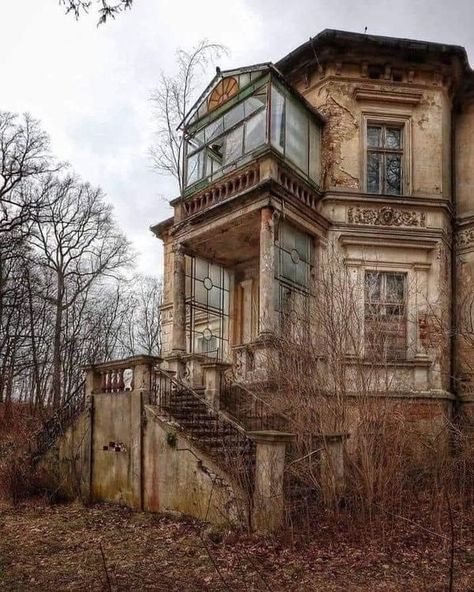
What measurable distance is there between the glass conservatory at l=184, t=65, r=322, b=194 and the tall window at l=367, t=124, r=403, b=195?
1461 millimetres

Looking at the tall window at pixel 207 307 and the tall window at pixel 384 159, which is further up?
the tall window at pixel 384 159

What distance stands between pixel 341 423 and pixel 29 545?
4.92 meters

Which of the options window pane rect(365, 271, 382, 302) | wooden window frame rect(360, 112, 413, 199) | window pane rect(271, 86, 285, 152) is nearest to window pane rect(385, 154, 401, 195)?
wooden window frame rect(360, 112, 413, 199)

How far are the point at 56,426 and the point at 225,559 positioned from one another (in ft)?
21.3

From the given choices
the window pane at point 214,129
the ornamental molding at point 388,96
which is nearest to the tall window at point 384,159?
the ornamental molding at point 388,96

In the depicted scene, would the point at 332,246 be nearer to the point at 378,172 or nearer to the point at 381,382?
the point at 378,172

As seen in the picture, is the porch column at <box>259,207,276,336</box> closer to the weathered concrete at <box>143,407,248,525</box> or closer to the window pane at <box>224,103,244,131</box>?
the window pane at <box>224,103,244,131</box>

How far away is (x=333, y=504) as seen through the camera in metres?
7.55

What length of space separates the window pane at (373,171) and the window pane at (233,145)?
357 cm

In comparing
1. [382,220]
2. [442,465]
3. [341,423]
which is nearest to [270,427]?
[341,423]

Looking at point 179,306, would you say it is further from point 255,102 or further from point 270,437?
point 270,437

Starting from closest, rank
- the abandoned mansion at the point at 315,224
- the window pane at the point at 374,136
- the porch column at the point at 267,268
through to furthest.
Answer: the abandoned mansion at the point at 315,224
the porch column at the point at 267,268
the window pane at the point at 374,136

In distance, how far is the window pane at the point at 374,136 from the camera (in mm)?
14328

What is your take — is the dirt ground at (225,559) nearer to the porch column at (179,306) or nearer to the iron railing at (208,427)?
the iron railing at (208,427)
